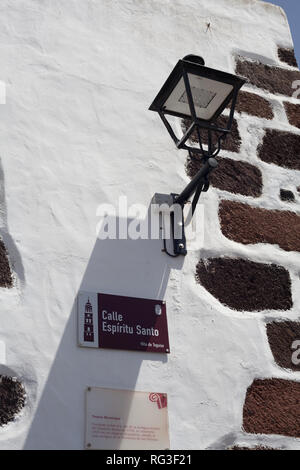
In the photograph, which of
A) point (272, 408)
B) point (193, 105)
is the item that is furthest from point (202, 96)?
point (272, 408)

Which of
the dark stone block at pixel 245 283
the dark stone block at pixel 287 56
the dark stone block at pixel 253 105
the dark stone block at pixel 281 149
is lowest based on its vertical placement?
the dark stone block at pixel 245 283

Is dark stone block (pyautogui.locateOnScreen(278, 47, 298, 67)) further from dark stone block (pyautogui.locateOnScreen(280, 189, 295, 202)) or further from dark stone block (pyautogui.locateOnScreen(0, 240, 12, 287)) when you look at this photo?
dark stone block (pyautogui.locateOnScreen(0, 240, 12, 287))

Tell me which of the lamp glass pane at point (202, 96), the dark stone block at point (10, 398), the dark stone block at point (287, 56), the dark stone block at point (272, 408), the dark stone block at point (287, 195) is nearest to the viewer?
the dark stone block at point (10, 398)

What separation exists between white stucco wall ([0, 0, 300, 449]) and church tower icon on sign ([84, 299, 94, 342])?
34 mm

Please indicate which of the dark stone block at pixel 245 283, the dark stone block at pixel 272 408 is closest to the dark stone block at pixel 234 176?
the dark stone block at pixel 245 283

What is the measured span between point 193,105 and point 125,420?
93 cm

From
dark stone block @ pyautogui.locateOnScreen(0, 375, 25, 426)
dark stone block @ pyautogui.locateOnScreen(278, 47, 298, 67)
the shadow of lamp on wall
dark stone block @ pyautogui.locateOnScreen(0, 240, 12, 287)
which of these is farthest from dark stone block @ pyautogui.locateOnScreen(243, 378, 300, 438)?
dark stone block @ pyautogui.locateOnScreen(278, 47, 298, 67)

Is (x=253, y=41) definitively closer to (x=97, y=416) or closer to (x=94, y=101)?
(x=94, y=101)

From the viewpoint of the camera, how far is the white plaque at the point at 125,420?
6.26 feet

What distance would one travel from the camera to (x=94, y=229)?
2.21 meters

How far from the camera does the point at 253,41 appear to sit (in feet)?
9.49

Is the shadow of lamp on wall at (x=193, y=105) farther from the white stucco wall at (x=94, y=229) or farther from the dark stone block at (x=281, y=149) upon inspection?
the dark stone block at (x=281, y=149)

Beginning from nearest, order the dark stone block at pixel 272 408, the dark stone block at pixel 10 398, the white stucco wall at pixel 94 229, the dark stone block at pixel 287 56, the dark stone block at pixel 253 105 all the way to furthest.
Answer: the dark stone block at pixel 10 398 < the white stucco wall at pixel 94 229 < the dark stone block at pixel 272 408 < the dark stone block at pixel 253 105 < the dark stone block at pixel 287 56
